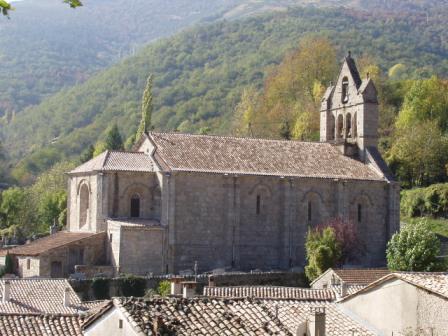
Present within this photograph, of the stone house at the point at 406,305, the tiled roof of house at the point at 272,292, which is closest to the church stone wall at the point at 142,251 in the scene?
the tiled roof of house at the point at 272,292

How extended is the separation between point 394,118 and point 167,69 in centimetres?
7162

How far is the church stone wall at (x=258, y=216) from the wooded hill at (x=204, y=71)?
55.9 meters

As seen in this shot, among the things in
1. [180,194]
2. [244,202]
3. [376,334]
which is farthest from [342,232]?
[376,334]

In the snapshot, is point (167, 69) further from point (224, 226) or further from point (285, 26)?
point (224, 226)

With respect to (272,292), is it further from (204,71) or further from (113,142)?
(204,71)

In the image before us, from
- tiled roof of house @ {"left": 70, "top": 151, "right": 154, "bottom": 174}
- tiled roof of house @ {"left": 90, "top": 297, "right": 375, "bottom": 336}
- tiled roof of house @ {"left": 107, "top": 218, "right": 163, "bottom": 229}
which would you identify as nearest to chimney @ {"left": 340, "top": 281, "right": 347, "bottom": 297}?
tiled roof of house @ {"left": 90, "top": 297, "right": 375, "bottom": 336}

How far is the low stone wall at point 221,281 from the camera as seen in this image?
43.2m

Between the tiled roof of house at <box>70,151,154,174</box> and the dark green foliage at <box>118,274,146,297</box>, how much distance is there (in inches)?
317

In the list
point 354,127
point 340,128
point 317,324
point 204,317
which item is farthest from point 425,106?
point 204,317

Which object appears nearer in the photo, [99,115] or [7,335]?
[7,335]

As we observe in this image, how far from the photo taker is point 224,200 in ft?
167

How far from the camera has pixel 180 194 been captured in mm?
49656

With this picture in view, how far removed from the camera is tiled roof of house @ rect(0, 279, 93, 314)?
105 feet

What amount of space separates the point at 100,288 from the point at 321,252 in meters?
12.9
